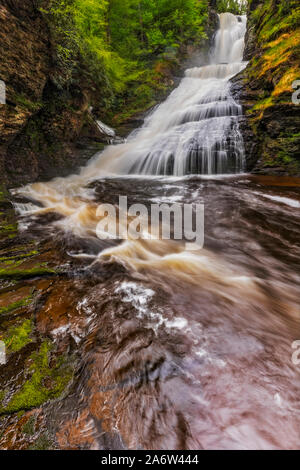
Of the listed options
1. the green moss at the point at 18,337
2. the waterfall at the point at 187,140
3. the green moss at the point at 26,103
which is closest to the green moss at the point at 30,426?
the green moss at the point at 18,337

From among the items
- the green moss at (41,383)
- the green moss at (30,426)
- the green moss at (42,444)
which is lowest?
the green moss at (42,444)

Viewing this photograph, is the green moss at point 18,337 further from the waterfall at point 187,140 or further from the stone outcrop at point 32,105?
the waterfall at point 187,140

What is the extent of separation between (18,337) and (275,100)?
29.1ft

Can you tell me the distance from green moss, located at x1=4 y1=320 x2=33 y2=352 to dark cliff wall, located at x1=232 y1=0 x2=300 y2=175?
758cm

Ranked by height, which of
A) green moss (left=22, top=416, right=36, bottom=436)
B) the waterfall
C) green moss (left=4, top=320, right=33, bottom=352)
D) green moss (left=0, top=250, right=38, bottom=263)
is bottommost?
green moss (left=22, top=416, right=36, bottom=436)

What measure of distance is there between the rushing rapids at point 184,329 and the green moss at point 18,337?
0.14 meters

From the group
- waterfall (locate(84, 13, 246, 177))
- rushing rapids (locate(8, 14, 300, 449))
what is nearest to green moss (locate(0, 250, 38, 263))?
rushing rapids (locate(8, 14, 300, 449))

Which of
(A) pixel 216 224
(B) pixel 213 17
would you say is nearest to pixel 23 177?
(A) pixel 216 224

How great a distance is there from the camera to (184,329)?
1.83m

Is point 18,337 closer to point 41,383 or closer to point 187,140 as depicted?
point 41,383

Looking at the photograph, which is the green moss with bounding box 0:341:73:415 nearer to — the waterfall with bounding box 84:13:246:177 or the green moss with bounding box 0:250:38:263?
the green moss with bounding box 0:250:38:263

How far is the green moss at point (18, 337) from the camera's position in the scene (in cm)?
160

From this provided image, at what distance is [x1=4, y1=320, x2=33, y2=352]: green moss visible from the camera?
160 cm

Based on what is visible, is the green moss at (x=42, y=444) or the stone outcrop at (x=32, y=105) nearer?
the green moss at (x=42, y=444)
